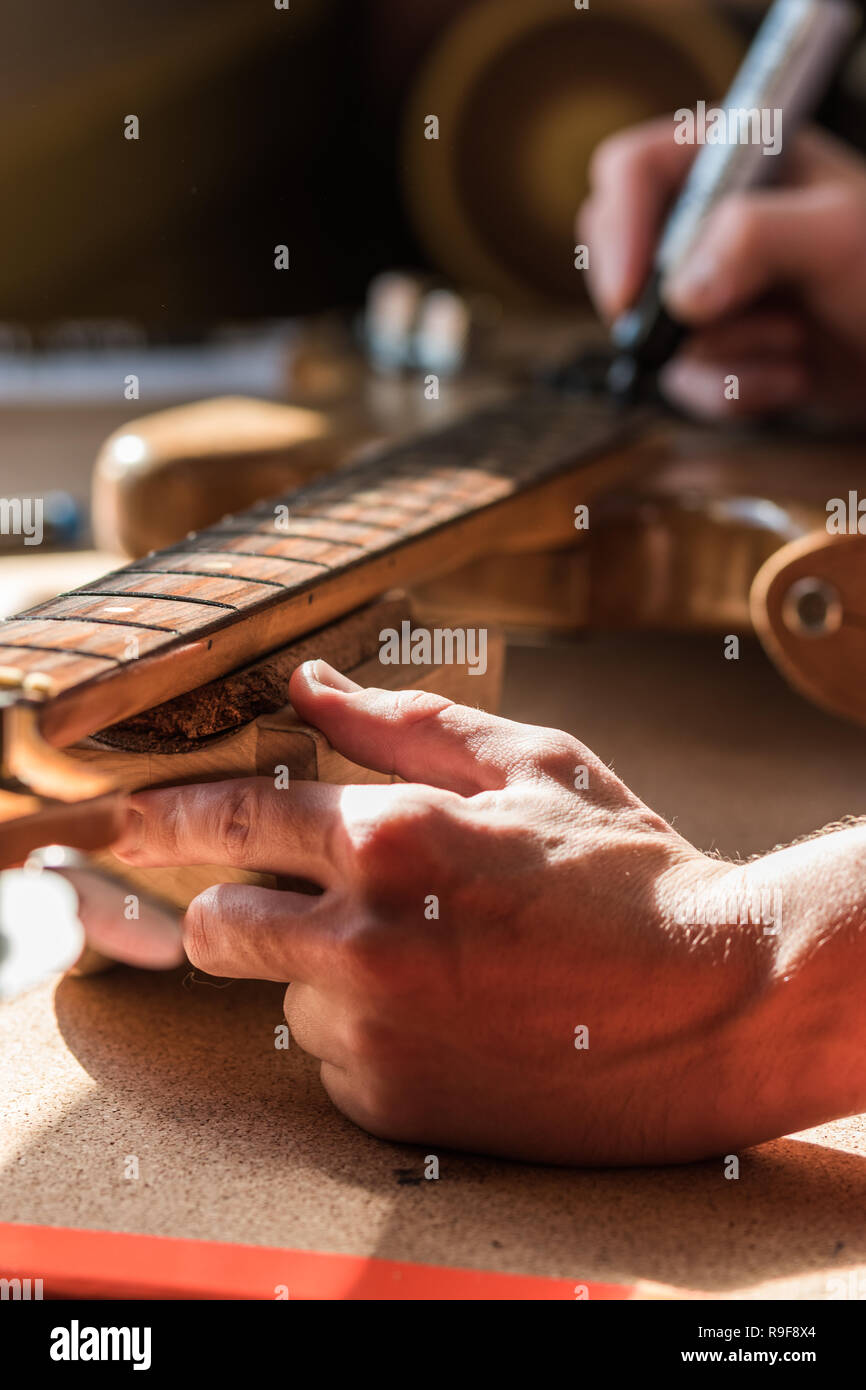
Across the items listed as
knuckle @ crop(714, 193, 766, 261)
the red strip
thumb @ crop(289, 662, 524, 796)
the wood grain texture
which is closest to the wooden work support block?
thumb @ crop(289, 662, 524, 796)

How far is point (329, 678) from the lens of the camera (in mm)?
455

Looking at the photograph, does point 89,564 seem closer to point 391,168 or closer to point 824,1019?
point 824,1019

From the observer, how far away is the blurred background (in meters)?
1.74

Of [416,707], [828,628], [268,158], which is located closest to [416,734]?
[416,707]

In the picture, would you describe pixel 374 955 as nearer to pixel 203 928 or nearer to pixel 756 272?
pixel 203 928

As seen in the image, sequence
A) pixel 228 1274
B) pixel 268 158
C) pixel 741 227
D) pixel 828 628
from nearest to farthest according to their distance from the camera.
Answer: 1. pixel 228 1274
2. pixel 828 628
3. pixel 741 227
4. pixel 268 158

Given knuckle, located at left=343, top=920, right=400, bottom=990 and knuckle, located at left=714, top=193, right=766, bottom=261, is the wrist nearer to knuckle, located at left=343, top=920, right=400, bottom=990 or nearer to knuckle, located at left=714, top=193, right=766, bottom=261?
knuckle, located at left=343, top=920, right=400, bottom=990

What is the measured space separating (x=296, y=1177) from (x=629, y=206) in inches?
34.1

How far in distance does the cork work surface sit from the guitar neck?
0.32 feet

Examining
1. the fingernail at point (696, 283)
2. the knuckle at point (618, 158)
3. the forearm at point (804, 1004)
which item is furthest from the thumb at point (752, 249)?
the forearm at point (804, 1004)

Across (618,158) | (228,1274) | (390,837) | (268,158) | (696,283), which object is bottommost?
(228,1274)

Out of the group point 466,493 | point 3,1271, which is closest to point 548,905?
point 3,1271

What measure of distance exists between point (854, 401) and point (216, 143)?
1.15 meters

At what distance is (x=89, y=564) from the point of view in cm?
110
